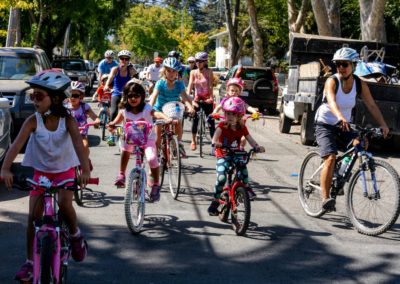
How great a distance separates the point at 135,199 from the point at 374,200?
97.5 inches

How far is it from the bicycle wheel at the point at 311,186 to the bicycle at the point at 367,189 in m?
0.04

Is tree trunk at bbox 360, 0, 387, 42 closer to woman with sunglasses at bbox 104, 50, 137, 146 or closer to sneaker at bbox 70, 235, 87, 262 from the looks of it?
woman with sunglasses at bbox 104, 50, 137, 146

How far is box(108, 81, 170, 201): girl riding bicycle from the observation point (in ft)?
23.5

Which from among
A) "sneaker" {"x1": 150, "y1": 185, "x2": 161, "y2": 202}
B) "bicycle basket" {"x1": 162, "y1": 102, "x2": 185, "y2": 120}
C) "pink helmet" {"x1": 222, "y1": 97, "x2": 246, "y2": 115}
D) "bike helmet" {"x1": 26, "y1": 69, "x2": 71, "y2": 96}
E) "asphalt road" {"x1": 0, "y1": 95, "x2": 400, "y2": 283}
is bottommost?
"asphalt road" {"x1": 0, "y1": 95, "x2": 400, "y2": 283}

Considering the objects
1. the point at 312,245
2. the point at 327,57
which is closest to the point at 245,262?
the point at 312,245

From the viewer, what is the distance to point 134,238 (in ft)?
21.3

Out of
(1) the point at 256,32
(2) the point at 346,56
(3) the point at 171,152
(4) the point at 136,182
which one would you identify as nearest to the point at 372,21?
(3) the point at 171,152

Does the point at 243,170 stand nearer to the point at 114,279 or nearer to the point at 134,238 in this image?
the point at 134,238

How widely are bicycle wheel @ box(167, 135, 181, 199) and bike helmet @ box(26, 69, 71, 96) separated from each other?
3888 millimetres

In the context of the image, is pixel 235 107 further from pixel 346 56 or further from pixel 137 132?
pixel 346 56

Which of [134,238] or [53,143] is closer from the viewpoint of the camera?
[53,143]

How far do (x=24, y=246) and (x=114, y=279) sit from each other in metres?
1.25

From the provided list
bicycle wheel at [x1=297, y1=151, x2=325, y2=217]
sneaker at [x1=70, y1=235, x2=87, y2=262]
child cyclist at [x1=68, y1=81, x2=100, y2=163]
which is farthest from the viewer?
child cyclist at [x1=68, y1=81, x2=100, y2=163]

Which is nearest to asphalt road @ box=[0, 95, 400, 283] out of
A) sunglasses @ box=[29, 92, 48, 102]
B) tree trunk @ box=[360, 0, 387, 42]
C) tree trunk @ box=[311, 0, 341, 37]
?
sunglasses @ box=[29, 92, 48, 102]
